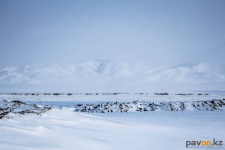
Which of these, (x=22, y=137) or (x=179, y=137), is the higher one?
(x=22, y=137)

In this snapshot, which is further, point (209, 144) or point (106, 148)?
point (209, 144)

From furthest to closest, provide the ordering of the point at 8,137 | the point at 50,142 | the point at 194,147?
the point at 194,147, the point at 50,142, the point at 8,137

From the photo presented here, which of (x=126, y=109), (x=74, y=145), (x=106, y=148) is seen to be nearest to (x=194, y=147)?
(x=106, y=148)

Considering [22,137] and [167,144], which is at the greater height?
[22,137]

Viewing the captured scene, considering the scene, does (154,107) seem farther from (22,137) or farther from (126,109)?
(22,137)

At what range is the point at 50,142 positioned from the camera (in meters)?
4.02

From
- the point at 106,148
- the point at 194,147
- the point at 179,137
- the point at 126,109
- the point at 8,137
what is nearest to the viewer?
Result: the point at 8,137

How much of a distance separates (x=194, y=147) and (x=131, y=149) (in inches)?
68.1

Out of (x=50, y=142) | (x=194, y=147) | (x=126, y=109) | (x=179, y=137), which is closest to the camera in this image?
(x=50, y=142)

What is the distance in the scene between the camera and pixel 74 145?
14.0 feet

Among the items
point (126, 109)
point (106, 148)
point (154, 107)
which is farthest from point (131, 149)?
point (154, 107)

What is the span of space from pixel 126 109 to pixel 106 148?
12.2m

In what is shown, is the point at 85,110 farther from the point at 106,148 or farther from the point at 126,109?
the point at 106,148

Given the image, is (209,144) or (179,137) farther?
(179,137)
